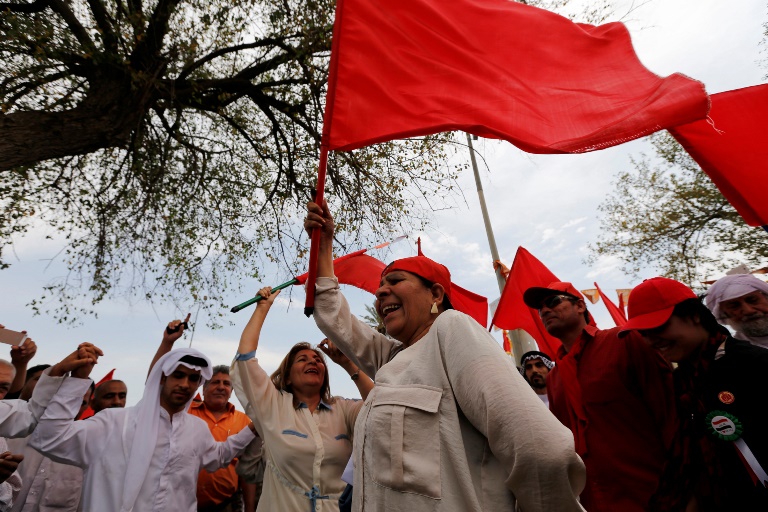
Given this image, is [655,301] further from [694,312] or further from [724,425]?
[724,425]

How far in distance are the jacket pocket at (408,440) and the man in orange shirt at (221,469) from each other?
7.78ft

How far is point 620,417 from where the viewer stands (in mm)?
2471

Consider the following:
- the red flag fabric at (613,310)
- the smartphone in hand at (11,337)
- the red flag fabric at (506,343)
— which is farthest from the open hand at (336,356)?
the red flag fabric at (506,343)

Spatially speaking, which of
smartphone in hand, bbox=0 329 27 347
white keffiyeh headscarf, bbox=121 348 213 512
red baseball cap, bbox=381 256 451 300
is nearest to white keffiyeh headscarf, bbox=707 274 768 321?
red baseball cap, bbox=381 256 451 300

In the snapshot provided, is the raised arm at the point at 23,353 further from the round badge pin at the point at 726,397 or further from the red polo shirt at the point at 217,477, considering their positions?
the round badge pin at the point at 726,397

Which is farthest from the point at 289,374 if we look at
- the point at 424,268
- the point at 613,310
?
the point at 613,310

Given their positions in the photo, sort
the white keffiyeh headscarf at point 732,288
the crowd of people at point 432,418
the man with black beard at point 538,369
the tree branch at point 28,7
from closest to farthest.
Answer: the crowd of people at point 432,418, the white keffiyeh headscarf at point 732,288, the man with black beard at point 538,369, the tree branch at point 28,7

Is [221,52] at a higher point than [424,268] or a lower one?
higher

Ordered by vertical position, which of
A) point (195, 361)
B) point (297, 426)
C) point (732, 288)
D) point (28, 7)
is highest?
point (28, 7)

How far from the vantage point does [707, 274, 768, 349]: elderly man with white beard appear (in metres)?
2.79

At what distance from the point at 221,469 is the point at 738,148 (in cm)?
416

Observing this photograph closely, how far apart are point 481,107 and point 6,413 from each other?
10.1 feet

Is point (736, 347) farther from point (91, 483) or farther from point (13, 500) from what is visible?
point (13, 500)

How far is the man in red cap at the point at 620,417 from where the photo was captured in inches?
91.9
